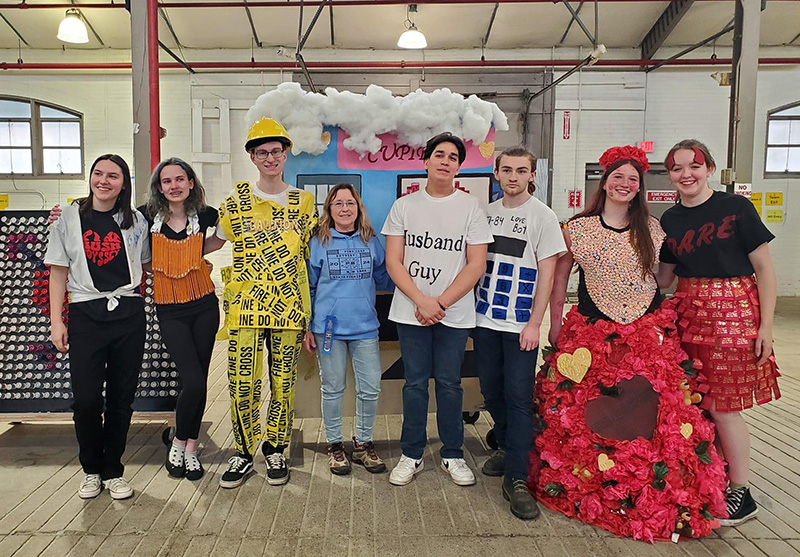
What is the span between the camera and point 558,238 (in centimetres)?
229

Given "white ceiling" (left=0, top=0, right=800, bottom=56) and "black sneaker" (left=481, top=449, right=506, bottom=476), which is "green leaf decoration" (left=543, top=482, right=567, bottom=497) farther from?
"white ceiling" (left=0, top=0, right=800, bottom=56)

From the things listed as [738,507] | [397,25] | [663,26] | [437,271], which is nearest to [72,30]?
[397,25]

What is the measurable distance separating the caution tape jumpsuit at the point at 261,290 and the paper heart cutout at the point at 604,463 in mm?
1336

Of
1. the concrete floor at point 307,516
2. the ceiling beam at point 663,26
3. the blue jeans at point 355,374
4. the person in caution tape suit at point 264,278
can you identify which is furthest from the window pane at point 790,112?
the person in caution tape suit at point 264,278

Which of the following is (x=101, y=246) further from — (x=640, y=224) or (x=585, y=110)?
(x=585, y=110)

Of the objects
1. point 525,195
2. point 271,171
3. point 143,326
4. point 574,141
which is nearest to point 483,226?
point 525,195

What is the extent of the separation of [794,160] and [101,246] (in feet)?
33.8

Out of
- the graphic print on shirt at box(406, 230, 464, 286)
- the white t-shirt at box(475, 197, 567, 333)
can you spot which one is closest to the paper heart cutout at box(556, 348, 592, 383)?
the white t-shirt at box(475, 197, 567, 333)

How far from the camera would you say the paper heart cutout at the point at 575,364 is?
7.36ft

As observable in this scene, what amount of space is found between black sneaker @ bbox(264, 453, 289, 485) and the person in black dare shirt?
0.59m

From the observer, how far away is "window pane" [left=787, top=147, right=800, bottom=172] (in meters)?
9.02

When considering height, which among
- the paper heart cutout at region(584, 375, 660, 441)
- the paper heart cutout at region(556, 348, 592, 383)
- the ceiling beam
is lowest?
the paper heart cutout at region(584, 375, 660, 441)

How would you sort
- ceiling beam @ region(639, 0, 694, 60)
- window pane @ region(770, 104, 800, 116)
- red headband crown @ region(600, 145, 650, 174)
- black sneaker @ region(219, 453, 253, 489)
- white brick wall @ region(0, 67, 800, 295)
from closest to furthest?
red headband crown @ region(600, 145, 650, 174), black sneaker @ region(219, 453, 253, 489), ceiling beam @ region(639, 0, 694, 60), white brick wall @ region(0, 67, 800, 295), window pane @ region(770, 104, 800, 116)

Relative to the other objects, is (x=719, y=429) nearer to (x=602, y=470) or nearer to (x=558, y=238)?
(x=602, y=470)
